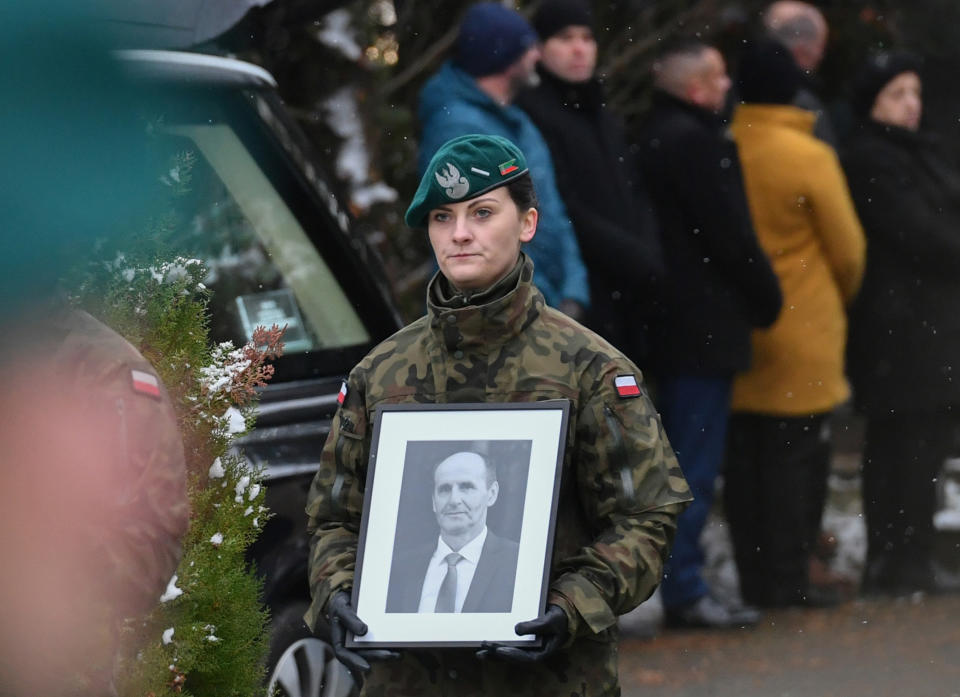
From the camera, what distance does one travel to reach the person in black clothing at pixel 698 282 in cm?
658

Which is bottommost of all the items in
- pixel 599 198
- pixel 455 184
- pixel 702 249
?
pixel 702 249

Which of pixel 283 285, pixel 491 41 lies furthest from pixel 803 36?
pixel 283 285

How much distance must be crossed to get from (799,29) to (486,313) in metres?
4.81

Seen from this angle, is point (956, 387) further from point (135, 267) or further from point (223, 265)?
point (135, 267)

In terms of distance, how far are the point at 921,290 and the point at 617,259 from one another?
5.06 ft

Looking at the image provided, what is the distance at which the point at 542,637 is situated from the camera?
9.13 ft

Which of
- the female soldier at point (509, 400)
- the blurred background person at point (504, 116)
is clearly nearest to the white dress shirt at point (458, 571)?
the female soldier at point (509, 400)

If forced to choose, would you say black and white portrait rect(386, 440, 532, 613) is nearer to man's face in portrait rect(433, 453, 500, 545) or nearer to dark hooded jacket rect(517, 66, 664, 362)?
man's face in portrait rect(433, 453, 500, 545)

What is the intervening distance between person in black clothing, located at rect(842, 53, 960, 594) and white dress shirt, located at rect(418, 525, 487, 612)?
15.3ft

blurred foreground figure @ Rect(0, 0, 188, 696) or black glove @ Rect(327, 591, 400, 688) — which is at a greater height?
blurred foreground figure @ Rect(0, 0, 188, 696)

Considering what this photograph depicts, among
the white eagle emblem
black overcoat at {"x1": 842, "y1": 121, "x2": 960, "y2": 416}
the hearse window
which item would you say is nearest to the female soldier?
the white eagle emblem

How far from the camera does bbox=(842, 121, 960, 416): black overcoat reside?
7.13 metres

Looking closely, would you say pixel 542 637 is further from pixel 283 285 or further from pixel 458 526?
pixel 283 285

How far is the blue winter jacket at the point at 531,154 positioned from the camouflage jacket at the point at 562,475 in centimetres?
301
